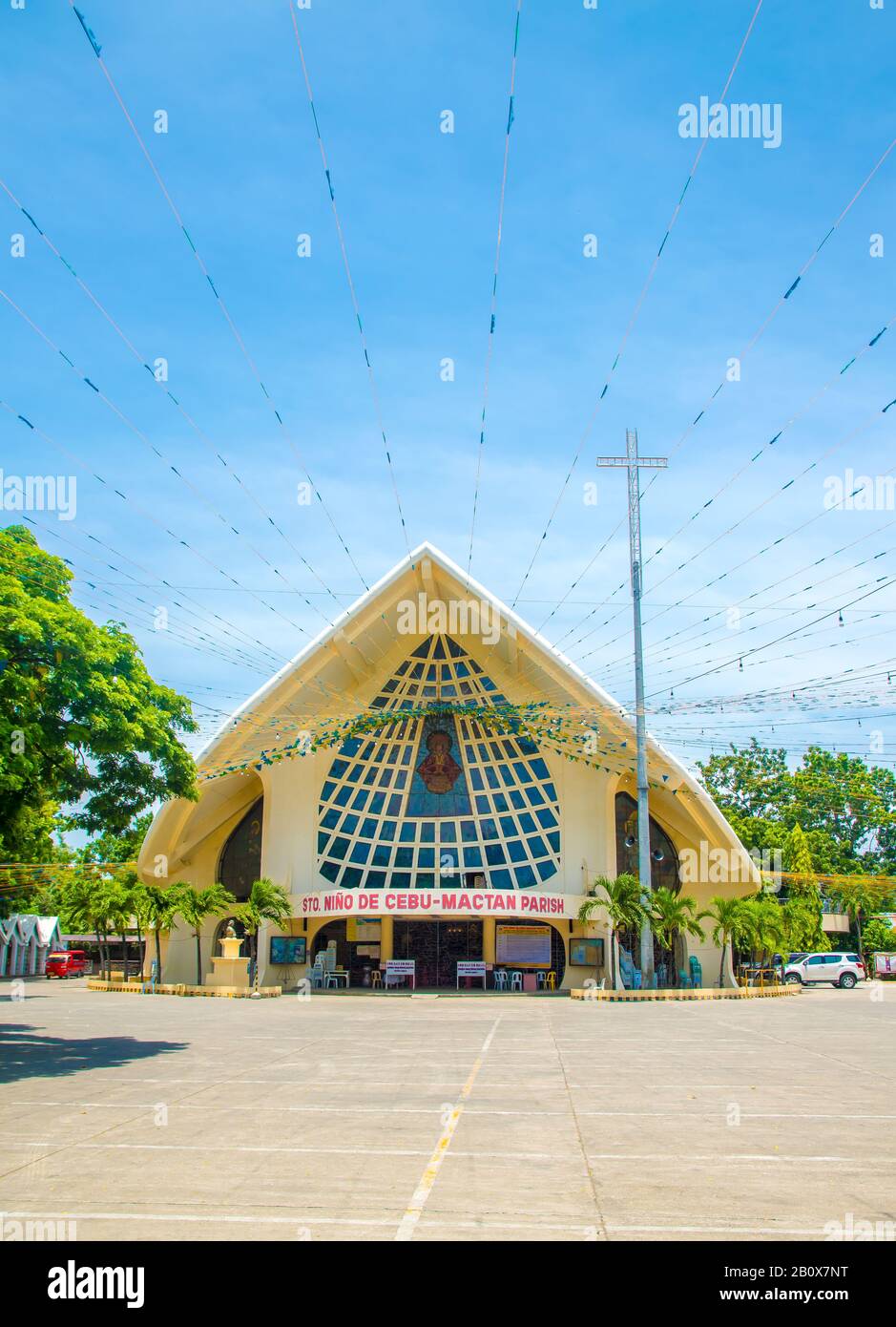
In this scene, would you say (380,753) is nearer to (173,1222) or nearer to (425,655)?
(425,655)

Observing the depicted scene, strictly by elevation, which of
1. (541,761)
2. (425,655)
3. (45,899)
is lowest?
(45,899)

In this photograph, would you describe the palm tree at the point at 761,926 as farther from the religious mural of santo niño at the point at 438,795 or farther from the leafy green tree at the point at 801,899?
the religious mural of santo niño at the point at 438,795

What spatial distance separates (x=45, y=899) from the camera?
68.3 meters

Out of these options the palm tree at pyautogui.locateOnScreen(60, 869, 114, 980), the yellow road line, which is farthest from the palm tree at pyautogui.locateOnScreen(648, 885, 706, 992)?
the yellow road line

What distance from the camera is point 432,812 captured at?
43969mm

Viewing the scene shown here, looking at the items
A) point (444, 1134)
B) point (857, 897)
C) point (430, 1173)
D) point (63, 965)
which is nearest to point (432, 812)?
point (63, 965)

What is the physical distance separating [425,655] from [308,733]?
6701mm

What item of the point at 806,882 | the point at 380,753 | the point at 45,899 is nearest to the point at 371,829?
the point at 380,753

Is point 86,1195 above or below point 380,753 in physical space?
below

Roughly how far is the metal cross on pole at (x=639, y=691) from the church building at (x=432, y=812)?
225 centimetres

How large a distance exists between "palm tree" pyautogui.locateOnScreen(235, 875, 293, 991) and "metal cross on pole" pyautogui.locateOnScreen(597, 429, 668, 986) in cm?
1318

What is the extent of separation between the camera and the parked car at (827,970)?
2006 inches
